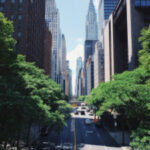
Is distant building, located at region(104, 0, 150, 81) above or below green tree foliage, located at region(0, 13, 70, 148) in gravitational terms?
above

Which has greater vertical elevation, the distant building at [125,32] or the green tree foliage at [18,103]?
the distant building at [125,32]

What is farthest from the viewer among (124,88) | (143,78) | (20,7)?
(20,7)

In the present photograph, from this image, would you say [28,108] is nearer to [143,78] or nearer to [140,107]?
[140,107]

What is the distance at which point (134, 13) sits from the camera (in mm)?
41688

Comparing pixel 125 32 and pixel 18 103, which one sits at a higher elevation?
pixel 125 32

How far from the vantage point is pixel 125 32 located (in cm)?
5419

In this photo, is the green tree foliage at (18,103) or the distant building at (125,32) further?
the distant building at (125,32)

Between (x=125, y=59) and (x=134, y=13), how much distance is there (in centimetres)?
1727

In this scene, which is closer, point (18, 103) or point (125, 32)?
point (18, 103)

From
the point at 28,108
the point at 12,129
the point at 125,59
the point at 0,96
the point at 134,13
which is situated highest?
the point at 134,13

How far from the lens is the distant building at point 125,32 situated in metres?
40.3

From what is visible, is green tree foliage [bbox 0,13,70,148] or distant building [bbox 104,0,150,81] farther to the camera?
distant building [bbox 104,0,150,81]

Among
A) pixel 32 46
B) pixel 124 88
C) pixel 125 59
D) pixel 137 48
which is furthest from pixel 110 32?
pixel 124 88

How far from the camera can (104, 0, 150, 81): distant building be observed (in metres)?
40.3
